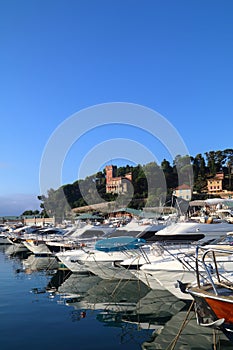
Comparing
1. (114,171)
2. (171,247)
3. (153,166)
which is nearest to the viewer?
(171,247)

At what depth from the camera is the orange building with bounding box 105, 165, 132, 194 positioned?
111625mm

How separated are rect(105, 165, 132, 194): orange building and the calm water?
89.6 meters

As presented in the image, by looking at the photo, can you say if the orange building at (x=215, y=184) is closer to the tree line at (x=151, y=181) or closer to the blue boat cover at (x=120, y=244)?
the tree line at (x=151, y=181)

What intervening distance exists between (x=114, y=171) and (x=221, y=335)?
4779 inches

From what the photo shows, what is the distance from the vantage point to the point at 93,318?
13344mm

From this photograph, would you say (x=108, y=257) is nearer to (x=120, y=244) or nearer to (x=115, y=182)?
(x=120, y=244)

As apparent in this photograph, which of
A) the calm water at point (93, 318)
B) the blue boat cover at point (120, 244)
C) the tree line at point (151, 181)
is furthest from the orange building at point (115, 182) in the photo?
the calm water at point (93, 318)

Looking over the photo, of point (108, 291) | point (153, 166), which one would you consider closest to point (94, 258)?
point (108, 291)

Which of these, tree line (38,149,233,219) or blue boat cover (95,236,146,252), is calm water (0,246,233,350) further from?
tree line (38,149,233,219)

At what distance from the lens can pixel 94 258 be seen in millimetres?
20453

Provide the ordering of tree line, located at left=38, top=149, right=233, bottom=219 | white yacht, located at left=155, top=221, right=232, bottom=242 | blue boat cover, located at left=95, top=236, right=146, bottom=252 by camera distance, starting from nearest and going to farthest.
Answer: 1. blue boat cover, located at left=95, top=236, right=146, bottom=252
2. white yacht, located at left=155, top=221, right=232, bottom=242
3. tree line, located at left=38, top=149, right=233, bottom=219

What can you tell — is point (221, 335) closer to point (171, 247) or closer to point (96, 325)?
point (96, 325)

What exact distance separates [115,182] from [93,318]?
340 ft

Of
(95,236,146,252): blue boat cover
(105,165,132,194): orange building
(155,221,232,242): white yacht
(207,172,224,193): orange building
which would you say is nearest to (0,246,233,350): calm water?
(95,236,146,252): blue boat cover
